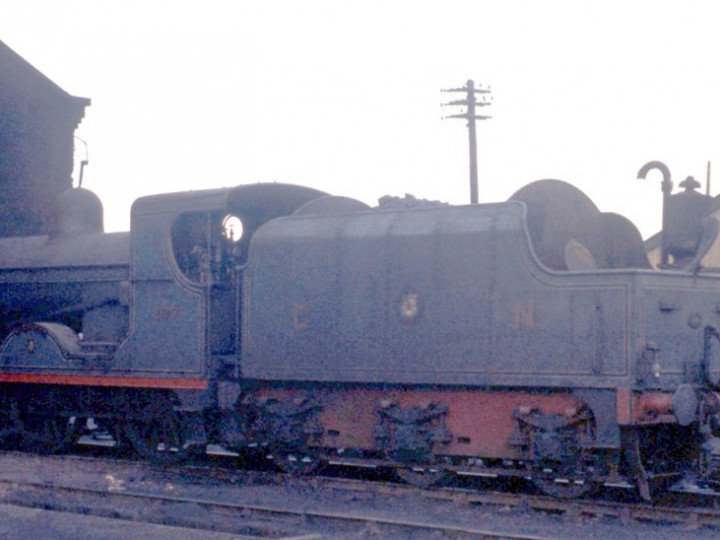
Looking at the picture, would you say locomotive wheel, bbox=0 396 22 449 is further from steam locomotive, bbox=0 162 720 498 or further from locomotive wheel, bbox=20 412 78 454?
steam locomotive, bbox=0 162 720 498

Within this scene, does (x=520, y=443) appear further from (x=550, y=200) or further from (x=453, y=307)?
(x=550, y=200)

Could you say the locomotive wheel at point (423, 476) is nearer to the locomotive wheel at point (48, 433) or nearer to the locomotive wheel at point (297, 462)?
the locomotive wheel at point (297, 462)

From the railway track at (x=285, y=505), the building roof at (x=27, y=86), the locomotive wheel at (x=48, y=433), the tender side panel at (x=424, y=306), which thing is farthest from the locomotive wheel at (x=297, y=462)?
the building roof at (x=27, y=86)

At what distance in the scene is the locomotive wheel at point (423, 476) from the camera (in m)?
10.9

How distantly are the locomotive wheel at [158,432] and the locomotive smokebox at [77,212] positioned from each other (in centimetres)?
301

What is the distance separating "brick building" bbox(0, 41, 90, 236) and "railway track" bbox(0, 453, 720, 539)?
1518cm

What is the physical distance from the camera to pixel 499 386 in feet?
33.7

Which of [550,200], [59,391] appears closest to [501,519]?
[550,200]

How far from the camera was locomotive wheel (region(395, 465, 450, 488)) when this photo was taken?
10.9 m

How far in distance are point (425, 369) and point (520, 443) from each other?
3.93 ft

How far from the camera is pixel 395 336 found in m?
10.8

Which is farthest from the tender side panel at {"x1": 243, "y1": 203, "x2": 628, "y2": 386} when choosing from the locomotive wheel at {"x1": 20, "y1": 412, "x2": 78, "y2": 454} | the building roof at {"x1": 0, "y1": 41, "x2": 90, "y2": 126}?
the building roof at {"x1": 0, "y1": 41, "x2": 90, "y2": 126}

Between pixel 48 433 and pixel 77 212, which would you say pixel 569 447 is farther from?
pixel 77 212

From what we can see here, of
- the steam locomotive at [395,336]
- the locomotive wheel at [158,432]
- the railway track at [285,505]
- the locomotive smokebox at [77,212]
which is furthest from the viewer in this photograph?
the locomotive smokebox at [77,212]
